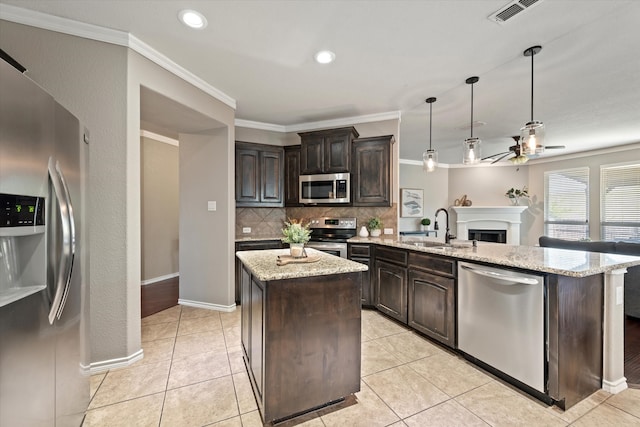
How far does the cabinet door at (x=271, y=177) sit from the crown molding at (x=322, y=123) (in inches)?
18.8

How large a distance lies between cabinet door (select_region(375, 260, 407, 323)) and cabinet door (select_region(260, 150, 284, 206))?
1903 mm

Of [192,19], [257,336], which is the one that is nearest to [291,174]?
[192,19]

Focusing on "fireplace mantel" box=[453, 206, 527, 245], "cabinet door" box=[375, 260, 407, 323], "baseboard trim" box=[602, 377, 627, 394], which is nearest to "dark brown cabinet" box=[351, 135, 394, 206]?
"cabinet door" box=[375, 260, 407, 323]

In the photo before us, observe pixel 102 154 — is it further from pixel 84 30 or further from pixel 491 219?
pixel 491 219

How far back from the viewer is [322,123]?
4340mm

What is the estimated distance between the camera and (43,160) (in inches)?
47.3

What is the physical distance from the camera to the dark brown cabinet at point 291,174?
429 cm

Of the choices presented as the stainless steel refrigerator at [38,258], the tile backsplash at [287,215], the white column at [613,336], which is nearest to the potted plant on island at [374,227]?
the tile backsplash at [287,215]

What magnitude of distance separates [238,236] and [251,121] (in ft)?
6.14

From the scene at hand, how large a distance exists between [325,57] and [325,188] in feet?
6.06

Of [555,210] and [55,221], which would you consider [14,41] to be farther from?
[555,210]

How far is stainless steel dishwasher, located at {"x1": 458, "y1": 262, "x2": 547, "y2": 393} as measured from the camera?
1.85 m

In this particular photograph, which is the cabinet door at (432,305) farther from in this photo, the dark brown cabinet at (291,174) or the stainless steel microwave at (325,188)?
the dark brown cabinet at (291,174)

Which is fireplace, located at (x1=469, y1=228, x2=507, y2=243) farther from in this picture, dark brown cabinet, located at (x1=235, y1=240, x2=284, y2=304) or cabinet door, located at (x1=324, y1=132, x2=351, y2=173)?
dark brown cabinet, located at (x1=235, y1=240, x2=284, y2=304)
